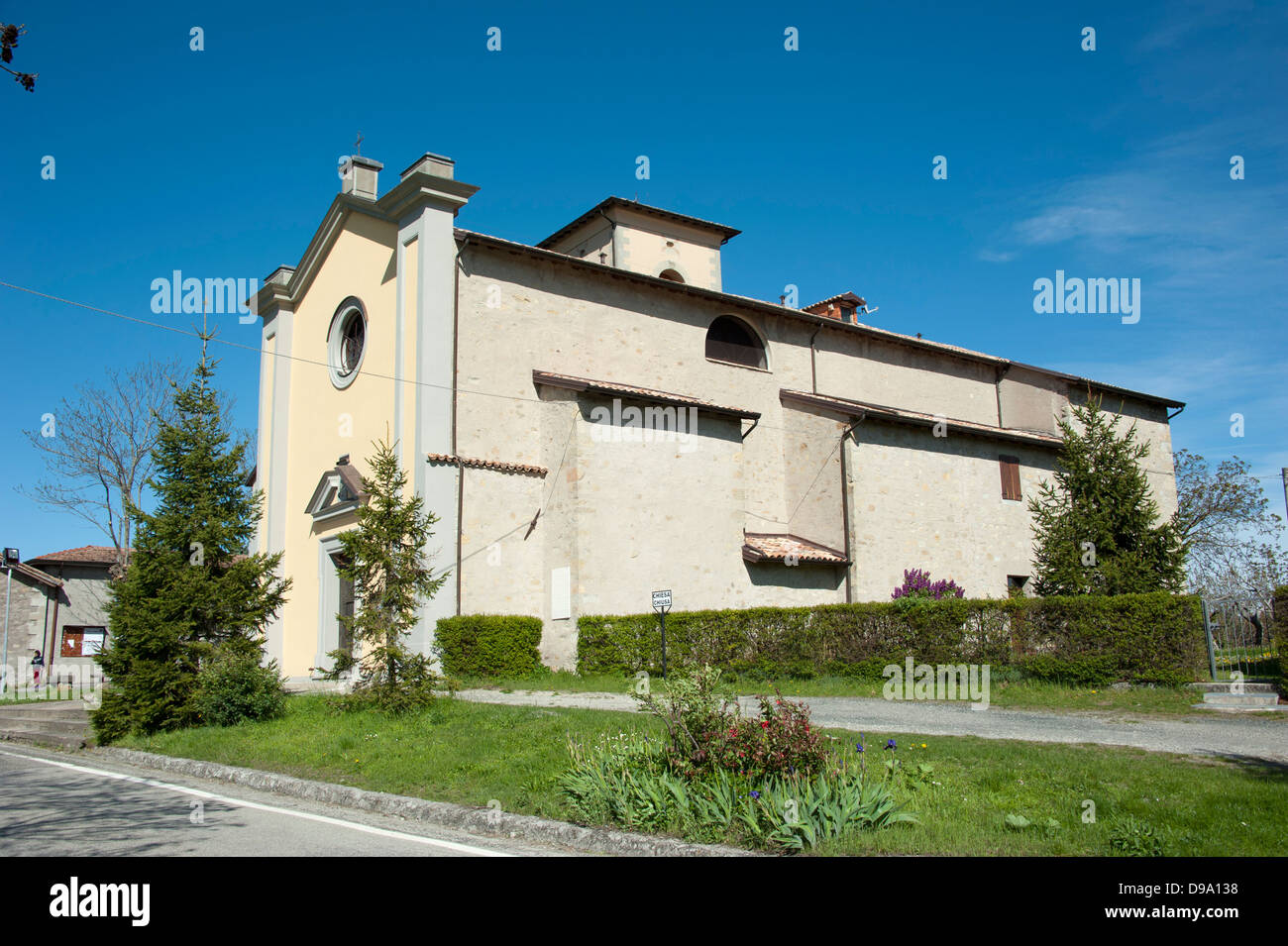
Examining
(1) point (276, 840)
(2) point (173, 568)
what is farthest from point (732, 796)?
(2) point (173, 568)

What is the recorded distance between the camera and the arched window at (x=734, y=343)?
24.5 metres

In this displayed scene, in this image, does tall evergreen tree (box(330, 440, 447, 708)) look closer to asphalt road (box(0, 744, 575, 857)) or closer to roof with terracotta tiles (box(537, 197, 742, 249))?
asphalt road (box(0, 744, 575, 857))

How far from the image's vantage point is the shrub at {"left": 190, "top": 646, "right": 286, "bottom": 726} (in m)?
12.7

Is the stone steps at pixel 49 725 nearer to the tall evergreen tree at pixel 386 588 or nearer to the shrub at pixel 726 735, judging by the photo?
the tall evergreen tree at pixel 386 588

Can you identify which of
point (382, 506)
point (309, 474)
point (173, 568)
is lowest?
point (173, 568)

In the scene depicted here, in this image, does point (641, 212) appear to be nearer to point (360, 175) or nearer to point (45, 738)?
point (360, 175)

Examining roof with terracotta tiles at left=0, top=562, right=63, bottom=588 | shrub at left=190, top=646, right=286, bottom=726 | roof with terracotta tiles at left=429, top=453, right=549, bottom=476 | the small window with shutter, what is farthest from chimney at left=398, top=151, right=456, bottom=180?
roof with terracotta tiles at left=0, top=562, right=63, bottom=588

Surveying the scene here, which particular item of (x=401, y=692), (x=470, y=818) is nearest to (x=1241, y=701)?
(x=470, y=818)

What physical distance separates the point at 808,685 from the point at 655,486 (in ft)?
21.7

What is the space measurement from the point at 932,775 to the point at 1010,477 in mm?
21246

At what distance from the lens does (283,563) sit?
24062mm

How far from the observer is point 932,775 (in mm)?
7078

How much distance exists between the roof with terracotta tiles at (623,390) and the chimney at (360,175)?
25.9ft
